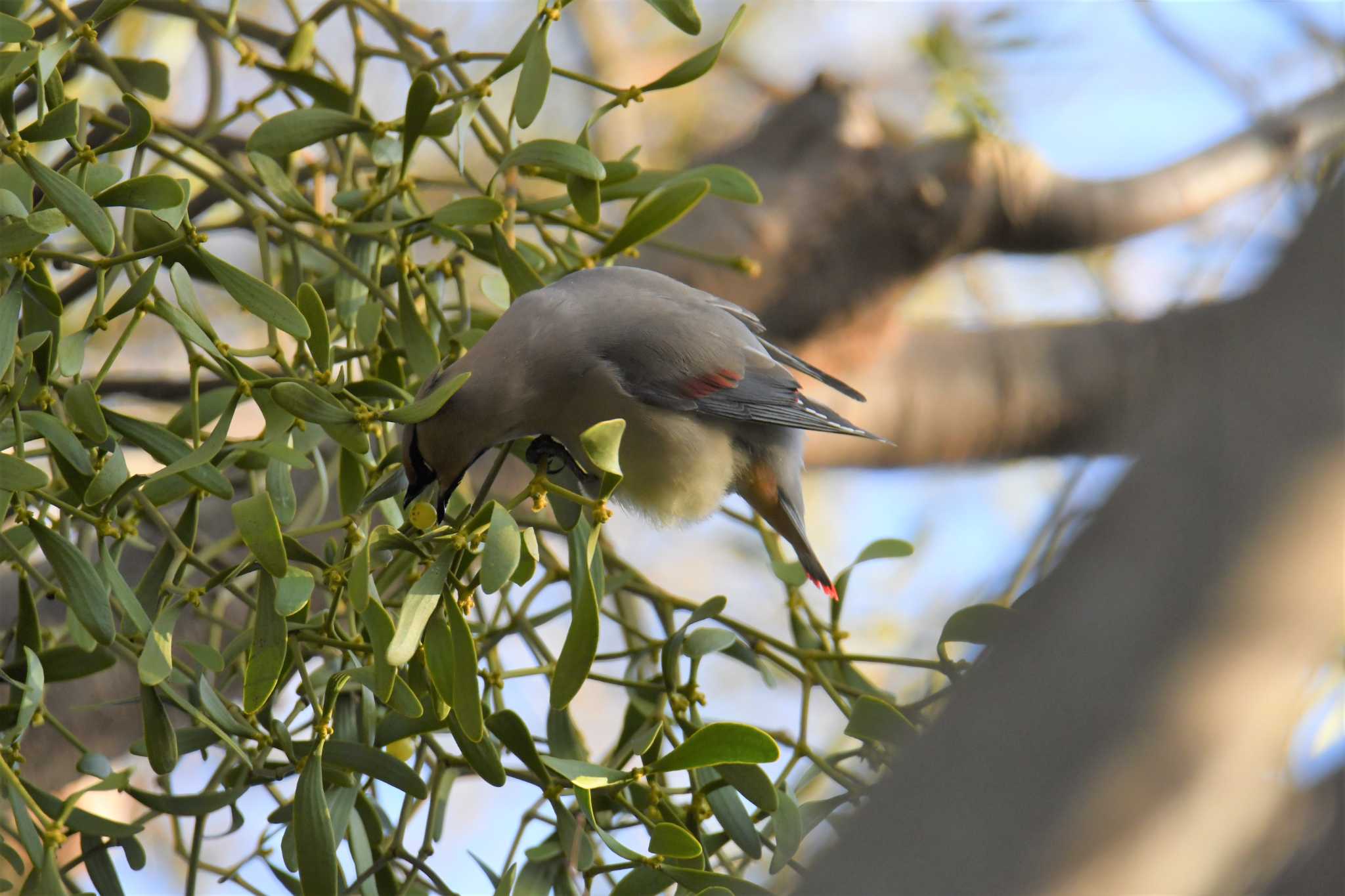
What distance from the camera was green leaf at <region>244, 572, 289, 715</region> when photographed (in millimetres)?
882

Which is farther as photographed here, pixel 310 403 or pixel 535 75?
pixel 535 75

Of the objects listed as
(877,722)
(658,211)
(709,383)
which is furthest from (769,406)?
(877,722)

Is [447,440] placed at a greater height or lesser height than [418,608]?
greater

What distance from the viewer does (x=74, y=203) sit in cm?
88

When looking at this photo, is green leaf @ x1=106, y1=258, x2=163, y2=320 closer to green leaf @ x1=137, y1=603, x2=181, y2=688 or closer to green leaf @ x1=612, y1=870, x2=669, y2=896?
green leaf @ x1=137, y1=603, x2=181, y2=688

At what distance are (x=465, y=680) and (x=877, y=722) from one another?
330mm

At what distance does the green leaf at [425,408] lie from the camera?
82 cm

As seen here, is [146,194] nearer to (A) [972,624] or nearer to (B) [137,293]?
(B) [137,293]

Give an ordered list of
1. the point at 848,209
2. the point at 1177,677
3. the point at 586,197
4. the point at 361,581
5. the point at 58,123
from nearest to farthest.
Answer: the point at 1177,677 → the point at 361,581 → the point at 58,123 → the point at 586,197 → the point at 848,209

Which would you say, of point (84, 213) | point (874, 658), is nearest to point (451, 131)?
point (84, 213)

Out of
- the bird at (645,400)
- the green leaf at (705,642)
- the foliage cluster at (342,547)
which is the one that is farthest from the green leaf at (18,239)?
the green leaf at (705,642)

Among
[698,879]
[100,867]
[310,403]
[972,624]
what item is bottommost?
[698,879]

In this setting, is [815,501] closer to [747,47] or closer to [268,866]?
[747,47]

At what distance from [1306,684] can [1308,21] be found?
111 cm
